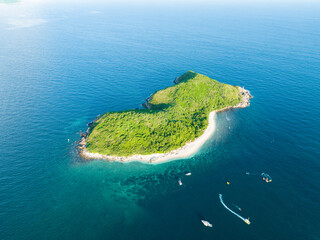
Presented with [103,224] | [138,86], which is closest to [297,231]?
[103,224]

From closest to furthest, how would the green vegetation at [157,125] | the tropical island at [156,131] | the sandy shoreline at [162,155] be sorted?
the sandy shoreline at [162,155] < the tropical island at [156,131] < the green vegetation at [157,125]

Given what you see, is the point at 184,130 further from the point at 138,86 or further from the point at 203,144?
the point at 138,86

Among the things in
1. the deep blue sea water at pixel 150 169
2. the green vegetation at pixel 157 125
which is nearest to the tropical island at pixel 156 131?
the green vegetation at pixel 157 125

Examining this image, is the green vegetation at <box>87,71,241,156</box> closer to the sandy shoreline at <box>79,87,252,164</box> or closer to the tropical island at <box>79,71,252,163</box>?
the tropical island at <box>79,71,252,163</box>

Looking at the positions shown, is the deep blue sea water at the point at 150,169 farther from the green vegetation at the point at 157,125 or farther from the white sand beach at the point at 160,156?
the green vegetation at the point at 157,125

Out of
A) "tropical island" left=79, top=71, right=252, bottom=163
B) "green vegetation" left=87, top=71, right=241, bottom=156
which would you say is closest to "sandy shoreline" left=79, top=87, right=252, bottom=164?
"tropical island" left=79, top=71, right=252, bottom=163

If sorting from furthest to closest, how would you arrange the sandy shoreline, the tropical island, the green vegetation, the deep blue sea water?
the green vegetation < the tropical island < the sandy shoreline < the deep blue sea water

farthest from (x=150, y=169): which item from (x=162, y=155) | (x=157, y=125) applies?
(x=157, y=125)

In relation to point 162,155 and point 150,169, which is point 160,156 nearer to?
point 162,155
